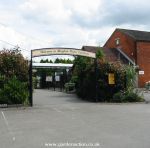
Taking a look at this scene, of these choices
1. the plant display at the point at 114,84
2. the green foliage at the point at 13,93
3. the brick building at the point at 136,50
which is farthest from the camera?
the brick building at the point at 136,50

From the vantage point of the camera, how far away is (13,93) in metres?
21.3

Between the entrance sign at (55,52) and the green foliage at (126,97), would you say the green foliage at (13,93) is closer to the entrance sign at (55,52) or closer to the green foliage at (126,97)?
the entrance sign at (55,52)

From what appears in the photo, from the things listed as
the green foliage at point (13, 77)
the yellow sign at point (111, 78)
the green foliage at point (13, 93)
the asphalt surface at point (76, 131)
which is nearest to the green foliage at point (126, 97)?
the yellow sign at point (111, 78)

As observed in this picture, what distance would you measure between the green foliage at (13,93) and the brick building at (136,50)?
107 feet

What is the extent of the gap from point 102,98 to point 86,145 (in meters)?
15.9

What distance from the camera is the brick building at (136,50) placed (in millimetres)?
54312

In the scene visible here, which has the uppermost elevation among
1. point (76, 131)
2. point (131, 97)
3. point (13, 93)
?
→ point (13, 93)

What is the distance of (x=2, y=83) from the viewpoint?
21781 mm

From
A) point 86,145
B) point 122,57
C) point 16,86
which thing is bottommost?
point 86,145

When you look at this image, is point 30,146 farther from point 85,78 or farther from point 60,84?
point 60,84

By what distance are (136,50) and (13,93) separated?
3584 centimetres

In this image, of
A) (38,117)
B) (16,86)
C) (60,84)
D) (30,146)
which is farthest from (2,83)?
(60,84)

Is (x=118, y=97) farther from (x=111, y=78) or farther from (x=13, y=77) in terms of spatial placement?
(x=13, y=77)

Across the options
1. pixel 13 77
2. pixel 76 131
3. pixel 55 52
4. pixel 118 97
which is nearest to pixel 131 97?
pixel 118 97
